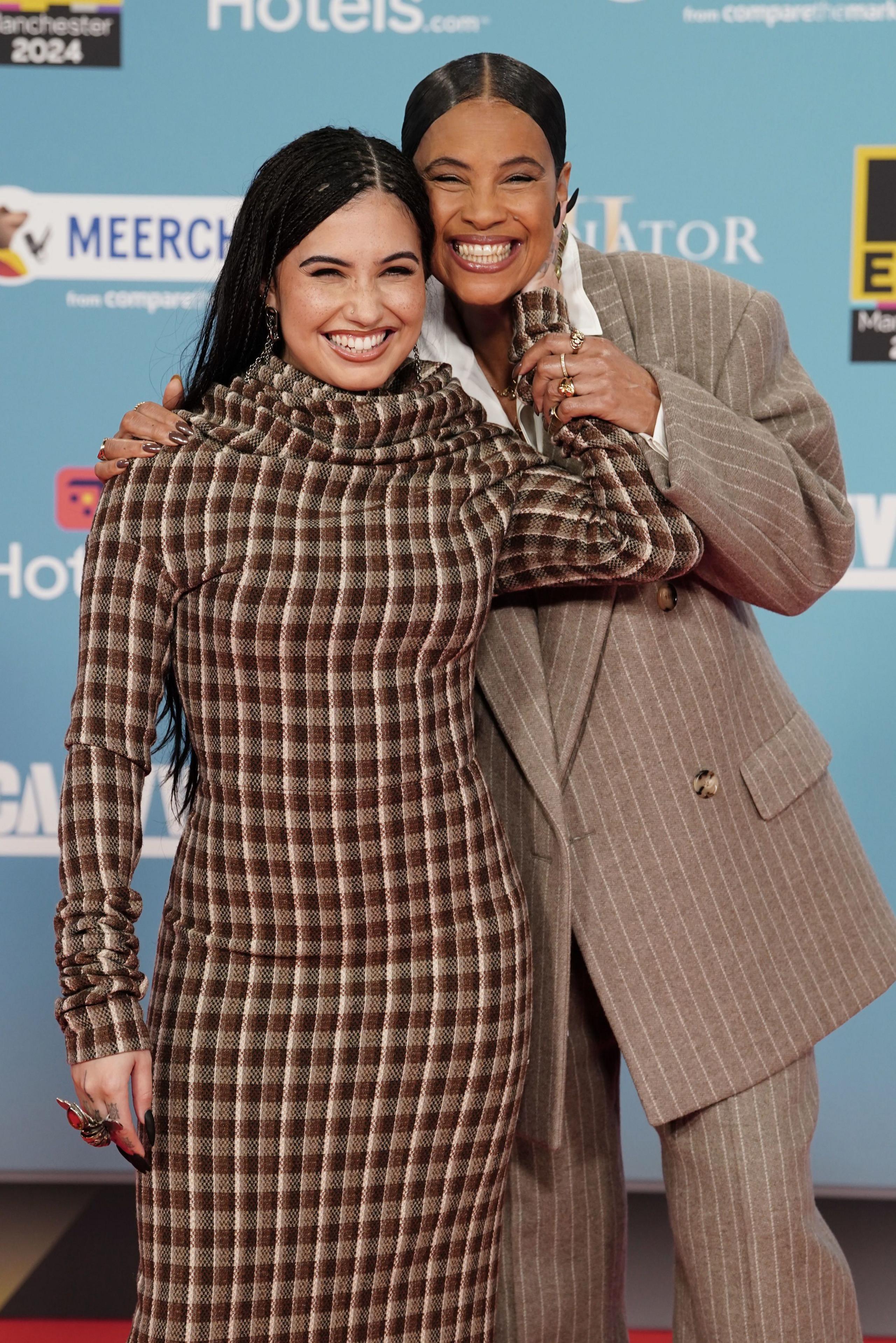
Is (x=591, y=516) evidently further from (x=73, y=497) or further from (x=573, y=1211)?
(x=73, y=497)

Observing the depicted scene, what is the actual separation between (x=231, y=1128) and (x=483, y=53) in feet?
4.32

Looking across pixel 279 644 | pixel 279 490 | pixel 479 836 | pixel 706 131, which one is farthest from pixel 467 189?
pixel 706 131

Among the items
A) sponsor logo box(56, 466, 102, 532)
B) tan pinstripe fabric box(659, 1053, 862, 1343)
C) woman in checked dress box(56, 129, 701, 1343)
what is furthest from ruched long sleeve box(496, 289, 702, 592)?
sponsor logo box(56, 466, 102, 532)

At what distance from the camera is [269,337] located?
1.83 meters

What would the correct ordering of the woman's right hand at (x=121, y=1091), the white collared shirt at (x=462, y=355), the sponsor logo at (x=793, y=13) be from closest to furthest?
the woman's right hand at (x=121, y=1091) → the white collared shirt at (x=462, y=355) → the sponsor logo at (x=793, y=13)

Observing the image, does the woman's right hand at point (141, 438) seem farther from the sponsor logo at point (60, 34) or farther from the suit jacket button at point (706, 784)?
the sponsor logo at point (60, 34)

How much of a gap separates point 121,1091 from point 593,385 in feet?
3.19

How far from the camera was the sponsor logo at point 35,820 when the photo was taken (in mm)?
3330

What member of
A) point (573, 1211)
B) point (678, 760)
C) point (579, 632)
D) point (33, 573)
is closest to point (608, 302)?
point (579, 632)

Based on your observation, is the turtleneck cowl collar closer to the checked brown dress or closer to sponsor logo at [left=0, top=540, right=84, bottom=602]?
the checked brown dress

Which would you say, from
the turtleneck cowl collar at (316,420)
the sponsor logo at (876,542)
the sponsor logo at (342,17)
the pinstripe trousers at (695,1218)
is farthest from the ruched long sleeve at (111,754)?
the sponsor logo at (876,542)

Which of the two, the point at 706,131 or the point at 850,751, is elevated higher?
the point at 706,131

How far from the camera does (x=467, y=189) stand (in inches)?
73.2

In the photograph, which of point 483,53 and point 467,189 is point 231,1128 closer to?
point 467,189
